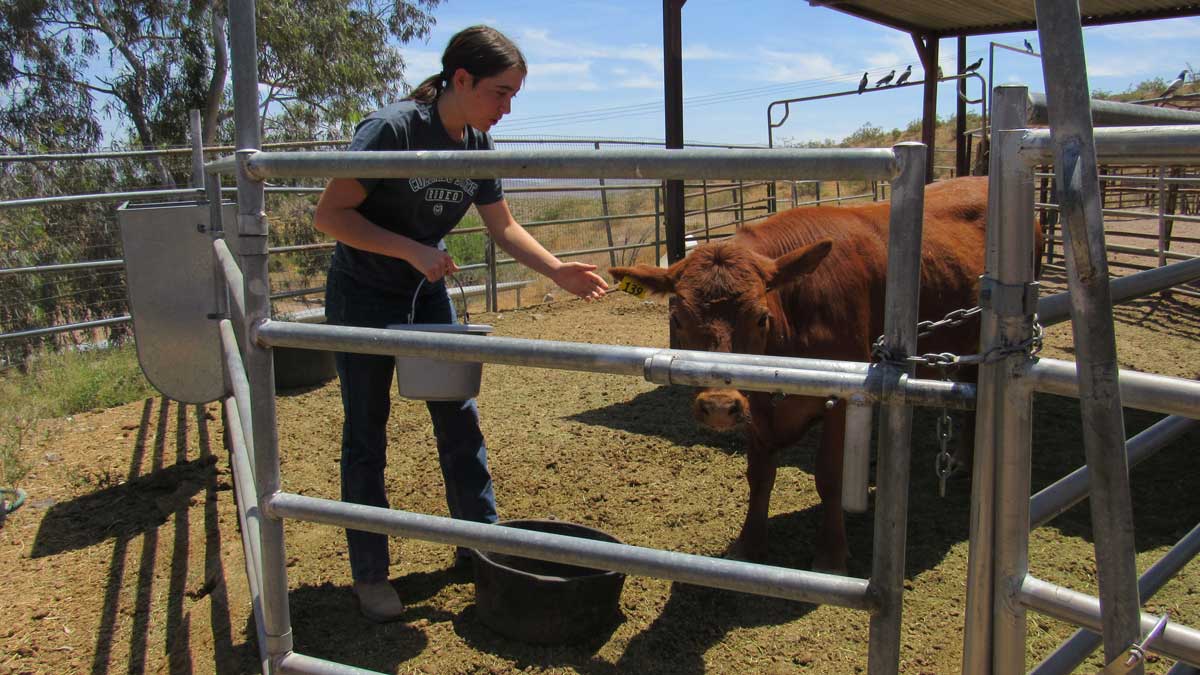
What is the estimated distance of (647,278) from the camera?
2.96 m

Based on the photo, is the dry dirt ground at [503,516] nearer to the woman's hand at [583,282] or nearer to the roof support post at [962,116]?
the woman's hand at [583,282]

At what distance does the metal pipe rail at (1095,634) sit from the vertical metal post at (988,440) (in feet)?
0.50

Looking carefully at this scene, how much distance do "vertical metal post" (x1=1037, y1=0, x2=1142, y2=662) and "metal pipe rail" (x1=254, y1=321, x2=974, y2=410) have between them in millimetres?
229

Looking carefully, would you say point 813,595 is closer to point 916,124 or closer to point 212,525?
point 212,525

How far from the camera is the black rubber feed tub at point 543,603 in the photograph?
2611 mm

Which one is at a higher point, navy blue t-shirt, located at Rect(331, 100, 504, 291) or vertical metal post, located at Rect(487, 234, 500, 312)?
navy blue t-shirt, located at Rect(331, 100, 504, 291)

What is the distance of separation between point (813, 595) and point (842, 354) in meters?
2.25

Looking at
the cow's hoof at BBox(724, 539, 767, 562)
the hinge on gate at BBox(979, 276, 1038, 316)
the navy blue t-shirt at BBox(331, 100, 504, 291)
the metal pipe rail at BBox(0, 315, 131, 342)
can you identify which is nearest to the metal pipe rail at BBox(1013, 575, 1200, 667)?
the hinge on gate at BBox(979, 276, 1038, 316)

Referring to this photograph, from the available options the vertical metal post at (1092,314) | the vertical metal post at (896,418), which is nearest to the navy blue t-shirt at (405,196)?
the vertical metal post at (896,418)

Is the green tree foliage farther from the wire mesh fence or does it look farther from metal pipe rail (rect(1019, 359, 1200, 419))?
metal pipe rail (rect(1019, 359, 1200, 419))

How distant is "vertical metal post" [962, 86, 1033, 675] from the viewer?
46.3 inches

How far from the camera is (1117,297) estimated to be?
1541 mm

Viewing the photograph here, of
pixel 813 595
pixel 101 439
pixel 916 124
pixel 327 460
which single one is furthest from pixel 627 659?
pixel 916 124

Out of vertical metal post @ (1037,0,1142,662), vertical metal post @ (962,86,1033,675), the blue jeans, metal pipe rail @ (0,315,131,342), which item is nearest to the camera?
vertical metal post @ (1037,0,1142,662)
